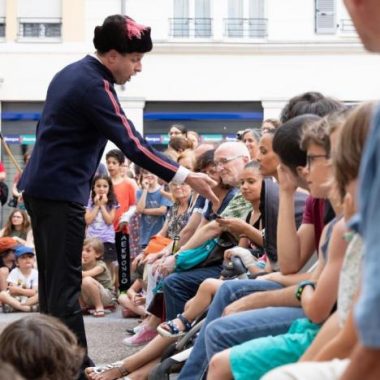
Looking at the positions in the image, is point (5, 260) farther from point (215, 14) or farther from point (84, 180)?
point (215, 14)

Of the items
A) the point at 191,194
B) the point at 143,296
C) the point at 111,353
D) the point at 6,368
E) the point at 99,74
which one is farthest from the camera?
the point at 143,296

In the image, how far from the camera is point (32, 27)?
73.8 ft

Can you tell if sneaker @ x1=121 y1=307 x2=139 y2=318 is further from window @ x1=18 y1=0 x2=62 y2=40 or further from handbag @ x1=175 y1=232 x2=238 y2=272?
window @ x1=18 y1=0 x2=62 y2=40

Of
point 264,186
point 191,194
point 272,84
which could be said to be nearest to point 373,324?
point 264,186

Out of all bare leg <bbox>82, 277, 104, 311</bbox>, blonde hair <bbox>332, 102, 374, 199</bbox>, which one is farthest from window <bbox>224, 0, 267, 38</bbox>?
blonde hair <bbox>332, 102, 374, 199</bbox>

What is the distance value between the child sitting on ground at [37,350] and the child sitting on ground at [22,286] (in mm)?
6842

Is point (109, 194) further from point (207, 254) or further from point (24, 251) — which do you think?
point (207, 254)

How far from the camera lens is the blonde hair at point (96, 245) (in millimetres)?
10398

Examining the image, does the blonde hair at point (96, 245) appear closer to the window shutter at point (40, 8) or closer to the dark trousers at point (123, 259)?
the dark trousers at point (123, 259)

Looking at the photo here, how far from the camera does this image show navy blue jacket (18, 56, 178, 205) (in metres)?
5.30

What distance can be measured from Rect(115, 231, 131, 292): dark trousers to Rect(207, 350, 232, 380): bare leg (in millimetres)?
6301

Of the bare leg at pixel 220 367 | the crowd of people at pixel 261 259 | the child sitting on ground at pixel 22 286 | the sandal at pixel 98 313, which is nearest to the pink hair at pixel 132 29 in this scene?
the crowd of people at pixel 261 259

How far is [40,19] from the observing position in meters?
22.5

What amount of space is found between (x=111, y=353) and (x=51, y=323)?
3.44 meters
